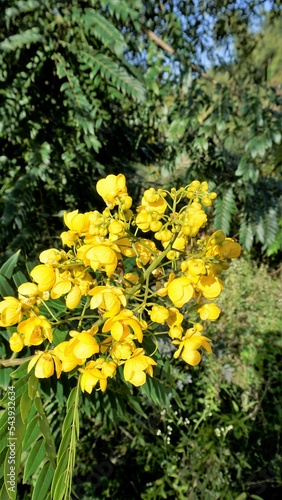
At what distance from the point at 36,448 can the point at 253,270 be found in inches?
113

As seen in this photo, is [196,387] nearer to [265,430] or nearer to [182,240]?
[265,430]

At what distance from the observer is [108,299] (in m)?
0.62

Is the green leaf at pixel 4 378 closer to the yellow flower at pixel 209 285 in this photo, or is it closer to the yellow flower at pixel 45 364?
the yellow flower at pixel 45 364

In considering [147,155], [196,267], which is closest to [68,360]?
[196,267]

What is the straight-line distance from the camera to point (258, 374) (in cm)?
236

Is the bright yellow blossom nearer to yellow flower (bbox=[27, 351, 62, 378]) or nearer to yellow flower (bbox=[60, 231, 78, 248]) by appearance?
yellow flower (bbox=[60, 231, 78, 248])

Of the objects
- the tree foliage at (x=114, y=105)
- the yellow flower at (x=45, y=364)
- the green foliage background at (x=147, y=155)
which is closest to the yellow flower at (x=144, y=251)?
the yellow flower at (x=45, y=364)

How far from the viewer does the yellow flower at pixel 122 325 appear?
2.02 ft

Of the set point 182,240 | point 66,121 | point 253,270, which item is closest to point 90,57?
point 66,121

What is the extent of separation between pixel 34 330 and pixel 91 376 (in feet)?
0.40

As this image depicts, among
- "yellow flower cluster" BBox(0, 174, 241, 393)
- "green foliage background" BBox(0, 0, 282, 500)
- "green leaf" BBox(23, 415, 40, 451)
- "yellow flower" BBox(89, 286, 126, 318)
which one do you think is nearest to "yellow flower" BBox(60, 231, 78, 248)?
"yellow flower cluster" BBox(0, 174, 241, 393)

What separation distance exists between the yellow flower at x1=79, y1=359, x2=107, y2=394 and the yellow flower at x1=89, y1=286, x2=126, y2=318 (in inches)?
3.9

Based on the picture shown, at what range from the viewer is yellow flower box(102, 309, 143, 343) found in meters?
0.62

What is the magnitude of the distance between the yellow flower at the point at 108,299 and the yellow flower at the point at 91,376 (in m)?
0.10
